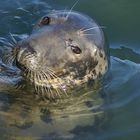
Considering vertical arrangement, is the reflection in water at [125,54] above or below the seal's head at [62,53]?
below

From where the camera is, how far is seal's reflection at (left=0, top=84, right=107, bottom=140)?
5.62 meters

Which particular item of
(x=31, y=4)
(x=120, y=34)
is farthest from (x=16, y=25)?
(x=120, y=34)

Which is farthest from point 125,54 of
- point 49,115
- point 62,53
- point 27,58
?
point 27,58

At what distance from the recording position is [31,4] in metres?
8.60

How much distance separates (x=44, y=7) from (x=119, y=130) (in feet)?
10.8

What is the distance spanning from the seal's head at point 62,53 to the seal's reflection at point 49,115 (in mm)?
155

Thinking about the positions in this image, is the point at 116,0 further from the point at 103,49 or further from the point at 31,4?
the point at 103,49

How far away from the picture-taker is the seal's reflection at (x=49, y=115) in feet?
18.4

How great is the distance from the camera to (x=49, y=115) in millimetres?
5801

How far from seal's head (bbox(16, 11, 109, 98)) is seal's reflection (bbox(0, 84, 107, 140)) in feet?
0.51

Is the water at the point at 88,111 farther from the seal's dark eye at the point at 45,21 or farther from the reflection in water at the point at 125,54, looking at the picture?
the seal's dark eye at the point at 45,21

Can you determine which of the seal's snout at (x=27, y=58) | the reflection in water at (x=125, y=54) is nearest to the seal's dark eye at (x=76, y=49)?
the seal's snout at (x=27, y=58)

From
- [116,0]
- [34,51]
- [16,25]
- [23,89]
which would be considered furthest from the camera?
[116,0]

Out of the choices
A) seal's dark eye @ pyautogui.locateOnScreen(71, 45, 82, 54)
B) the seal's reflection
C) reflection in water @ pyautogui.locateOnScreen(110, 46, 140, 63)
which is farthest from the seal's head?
reflection in water @ pyautogui.locateOnScreen(110, 46, 140, 63)
